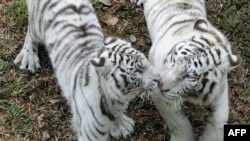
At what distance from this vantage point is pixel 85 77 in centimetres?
388

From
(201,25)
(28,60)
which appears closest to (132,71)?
(201,25)

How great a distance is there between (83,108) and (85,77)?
0.20 metres

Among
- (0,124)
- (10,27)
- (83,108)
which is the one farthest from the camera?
(10,27)

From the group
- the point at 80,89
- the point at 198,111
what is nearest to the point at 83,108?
the point at 80,89

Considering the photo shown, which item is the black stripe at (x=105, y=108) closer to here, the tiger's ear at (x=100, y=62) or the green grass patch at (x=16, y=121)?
the tiger's ear at (x=100, y=62)

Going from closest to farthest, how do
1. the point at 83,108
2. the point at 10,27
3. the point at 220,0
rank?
the point at 83,108 < the point at 10,27 < the point at 220,0

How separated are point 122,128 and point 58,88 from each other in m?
0.66

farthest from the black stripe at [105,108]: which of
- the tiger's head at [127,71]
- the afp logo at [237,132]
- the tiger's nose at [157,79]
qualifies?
the afp logo at [237,132]

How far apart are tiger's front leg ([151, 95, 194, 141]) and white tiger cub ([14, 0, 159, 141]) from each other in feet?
1.01

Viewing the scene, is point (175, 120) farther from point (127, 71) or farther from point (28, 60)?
point (28, 60)

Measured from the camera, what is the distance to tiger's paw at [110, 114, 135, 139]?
14.6 feet

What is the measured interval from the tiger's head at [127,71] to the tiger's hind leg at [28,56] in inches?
51.7

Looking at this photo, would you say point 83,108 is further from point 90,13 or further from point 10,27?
point 10,27

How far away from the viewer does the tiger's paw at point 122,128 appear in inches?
175
